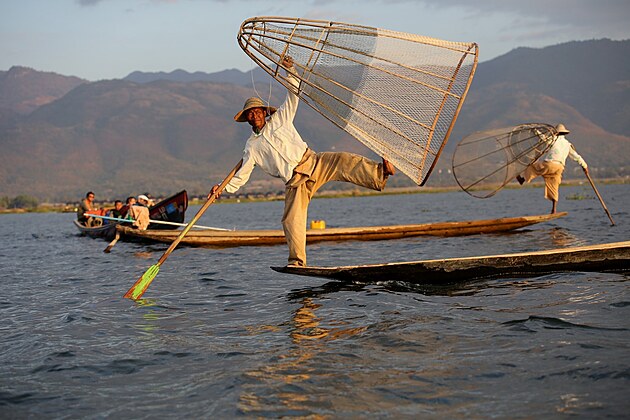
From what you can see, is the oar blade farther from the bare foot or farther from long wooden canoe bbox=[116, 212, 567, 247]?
long wooden canoe bbox=[116, 212, 567, 247]

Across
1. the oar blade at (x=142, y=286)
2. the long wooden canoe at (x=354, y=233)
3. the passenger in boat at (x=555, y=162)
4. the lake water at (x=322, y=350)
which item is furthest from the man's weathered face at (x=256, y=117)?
the passenger in boat at (x=555, y=162)

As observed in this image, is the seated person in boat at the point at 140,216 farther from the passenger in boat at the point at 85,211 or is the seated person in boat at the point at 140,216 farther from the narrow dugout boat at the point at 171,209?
the passenger in boat at the point at 85,211

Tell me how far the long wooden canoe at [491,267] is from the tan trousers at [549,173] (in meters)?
8.96

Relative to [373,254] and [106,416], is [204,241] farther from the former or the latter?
[106,416]

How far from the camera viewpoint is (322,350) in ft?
20.3

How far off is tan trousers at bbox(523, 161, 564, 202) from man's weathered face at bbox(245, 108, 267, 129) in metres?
10.8

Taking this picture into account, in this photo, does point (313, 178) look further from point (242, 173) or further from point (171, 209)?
point (171, 209)

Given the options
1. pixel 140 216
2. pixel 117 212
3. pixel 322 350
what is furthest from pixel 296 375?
pixel 117 212

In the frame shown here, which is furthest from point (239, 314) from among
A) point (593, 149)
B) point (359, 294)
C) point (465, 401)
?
point (593, 149)

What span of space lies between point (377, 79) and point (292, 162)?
1.46 meters

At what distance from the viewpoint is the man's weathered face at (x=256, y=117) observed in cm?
867

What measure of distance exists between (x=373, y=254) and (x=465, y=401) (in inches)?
401

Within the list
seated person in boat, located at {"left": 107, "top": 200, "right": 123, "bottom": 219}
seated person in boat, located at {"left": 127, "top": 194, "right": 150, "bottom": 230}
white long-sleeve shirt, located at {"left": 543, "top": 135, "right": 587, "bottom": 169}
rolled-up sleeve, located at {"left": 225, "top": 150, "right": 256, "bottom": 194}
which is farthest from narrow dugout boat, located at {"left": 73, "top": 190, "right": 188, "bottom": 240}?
rolled-up sleeve, located at {"left": 225, "top": 150, "right": 256, "bottom": 194}

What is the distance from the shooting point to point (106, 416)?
4895 millimetres
